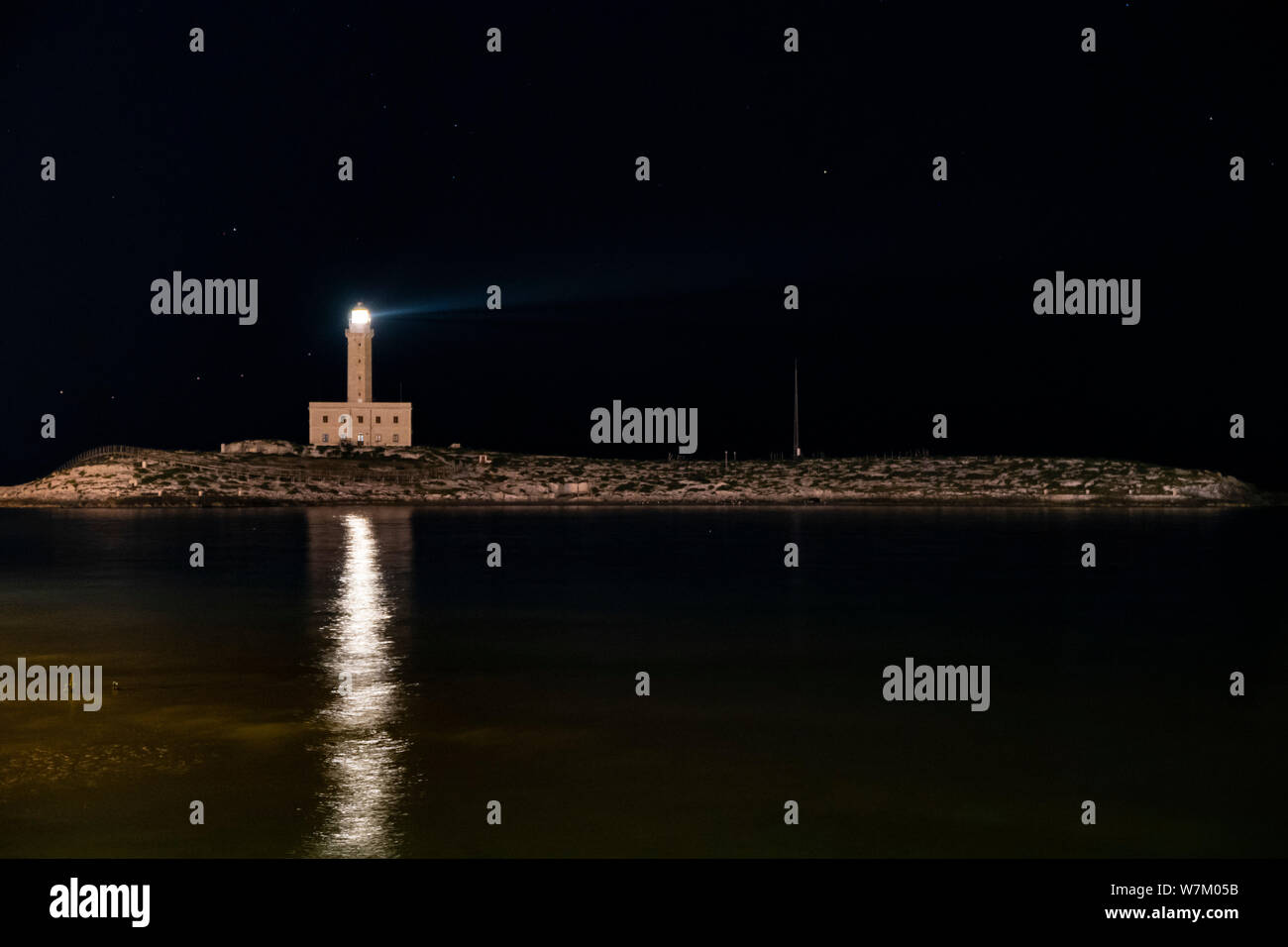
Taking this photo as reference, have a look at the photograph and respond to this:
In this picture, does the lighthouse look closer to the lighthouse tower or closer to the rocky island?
the lighthouse tower

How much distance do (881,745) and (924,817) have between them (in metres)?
2.77

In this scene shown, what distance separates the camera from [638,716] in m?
14.9

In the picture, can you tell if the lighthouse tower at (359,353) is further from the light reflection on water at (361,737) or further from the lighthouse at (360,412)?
the light reflection on water at (361,737)

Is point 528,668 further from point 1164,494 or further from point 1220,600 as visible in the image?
point 1164,494

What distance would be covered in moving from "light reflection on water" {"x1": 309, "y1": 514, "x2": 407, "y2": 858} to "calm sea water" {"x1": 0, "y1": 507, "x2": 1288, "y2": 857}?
0.05 metres

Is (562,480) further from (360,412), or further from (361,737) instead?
(361,737)

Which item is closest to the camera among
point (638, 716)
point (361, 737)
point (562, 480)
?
point (361, 737)

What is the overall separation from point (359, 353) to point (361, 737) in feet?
385

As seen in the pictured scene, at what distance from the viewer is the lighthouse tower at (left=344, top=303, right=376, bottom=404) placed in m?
125

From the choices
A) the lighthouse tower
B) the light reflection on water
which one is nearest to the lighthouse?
the lighthouse tower

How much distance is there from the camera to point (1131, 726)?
14516 millimetres

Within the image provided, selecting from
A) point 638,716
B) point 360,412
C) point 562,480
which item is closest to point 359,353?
point 360,412
